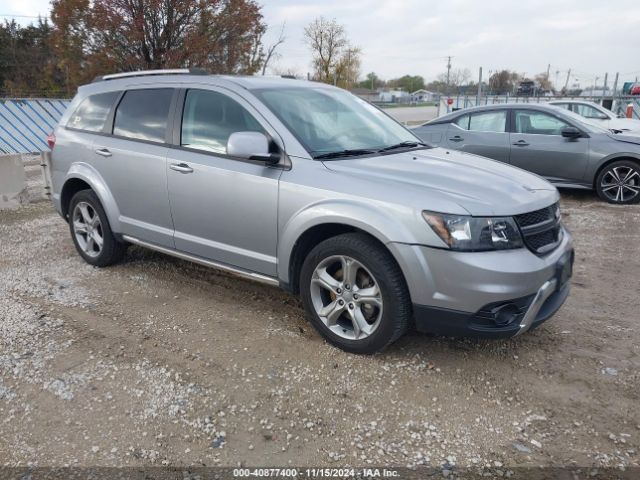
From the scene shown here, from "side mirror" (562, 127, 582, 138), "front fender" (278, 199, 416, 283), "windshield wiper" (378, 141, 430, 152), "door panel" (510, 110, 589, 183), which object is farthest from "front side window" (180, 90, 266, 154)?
"side mirror" (562, 127, 582, 138)

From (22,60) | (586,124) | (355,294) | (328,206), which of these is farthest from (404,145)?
(22,60)

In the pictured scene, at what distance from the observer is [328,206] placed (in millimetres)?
3346

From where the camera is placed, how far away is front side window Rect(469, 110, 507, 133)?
870cm

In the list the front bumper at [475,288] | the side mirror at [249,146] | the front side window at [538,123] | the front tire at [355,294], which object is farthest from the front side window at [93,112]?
the front side window at [538,123]

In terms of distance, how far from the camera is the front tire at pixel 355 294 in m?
3.18

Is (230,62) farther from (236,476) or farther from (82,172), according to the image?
(236,476)

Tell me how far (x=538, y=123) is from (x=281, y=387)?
6.98 metres

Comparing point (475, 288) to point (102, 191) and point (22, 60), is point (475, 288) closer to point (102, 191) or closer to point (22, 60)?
point (102, 191)

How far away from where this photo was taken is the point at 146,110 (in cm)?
460

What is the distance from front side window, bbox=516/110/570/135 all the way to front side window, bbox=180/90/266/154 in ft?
19.9

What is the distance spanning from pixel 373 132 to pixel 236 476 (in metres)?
2.77

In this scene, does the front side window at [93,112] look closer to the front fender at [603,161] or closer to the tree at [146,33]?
the front fender at [603,161]

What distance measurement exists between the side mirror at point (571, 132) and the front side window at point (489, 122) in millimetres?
937

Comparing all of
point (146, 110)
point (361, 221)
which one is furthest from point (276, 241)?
point (146, 110)
